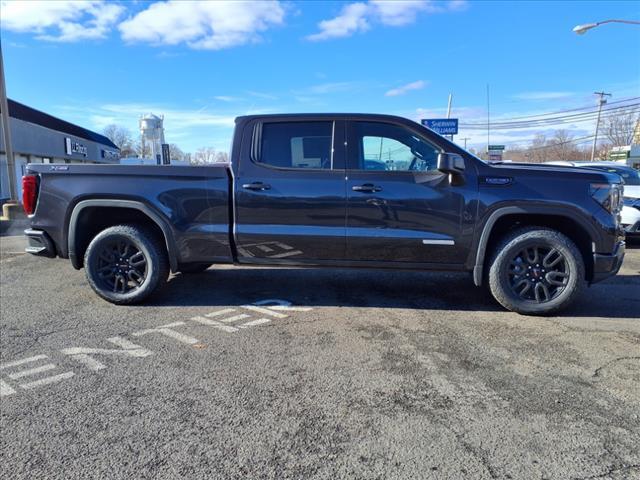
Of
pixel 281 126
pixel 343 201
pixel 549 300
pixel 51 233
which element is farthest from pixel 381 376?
pixel 51 233

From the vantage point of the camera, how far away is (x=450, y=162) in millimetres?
4207

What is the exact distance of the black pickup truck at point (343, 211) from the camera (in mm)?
4375

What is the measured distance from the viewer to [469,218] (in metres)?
4.43

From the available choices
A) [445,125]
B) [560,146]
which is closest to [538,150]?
[560,146]

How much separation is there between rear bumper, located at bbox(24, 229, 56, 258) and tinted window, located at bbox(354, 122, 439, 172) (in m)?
3.50

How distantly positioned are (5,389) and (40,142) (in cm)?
3099

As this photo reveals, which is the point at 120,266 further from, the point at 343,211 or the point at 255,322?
the point at 343,211

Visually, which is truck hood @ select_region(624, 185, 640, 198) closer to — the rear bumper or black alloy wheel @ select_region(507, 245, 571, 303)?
black alloy wheel @ select_region(507, 245, 571, 303)

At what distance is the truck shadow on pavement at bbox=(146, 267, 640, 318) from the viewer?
4984 millimetres

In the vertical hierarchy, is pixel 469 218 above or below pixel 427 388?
above

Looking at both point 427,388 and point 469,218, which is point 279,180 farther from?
point 427,388

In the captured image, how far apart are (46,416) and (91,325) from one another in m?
1.75

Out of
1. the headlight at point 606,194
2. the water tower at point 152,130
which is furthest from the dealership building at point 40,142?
the headlight at point 606,194

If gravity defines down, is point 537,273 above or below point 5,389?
above
